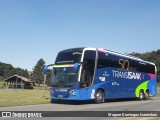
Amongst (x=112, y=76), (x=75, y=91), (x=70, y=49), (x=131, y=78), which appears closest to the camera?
(x=75, y=91)

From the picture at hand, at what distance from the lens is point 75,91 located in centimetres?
2255

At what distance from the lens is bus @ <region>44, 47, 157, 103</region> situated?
74.6 ft

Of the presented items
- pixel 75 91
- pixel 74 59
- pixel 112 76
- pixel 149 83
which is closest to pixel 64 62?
pixel 74 59

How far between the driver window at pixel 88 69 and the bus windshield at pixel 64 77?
2.04ft

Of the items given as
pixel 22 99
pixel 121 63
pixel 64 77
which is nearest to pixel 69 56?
pixel 64 77

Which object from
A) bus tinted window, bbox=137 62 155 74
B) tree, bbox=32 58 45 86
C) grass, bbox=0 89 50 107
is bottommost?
grass, bbox=0 89 50 107

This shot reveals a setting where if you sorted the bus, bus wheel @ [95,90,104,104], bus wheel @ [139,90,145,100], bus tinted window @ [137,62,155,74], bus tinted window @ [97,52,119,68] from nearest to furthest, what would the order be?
the bus → bus wheel @ [95,90,104,104] → bus tinted window @ [97,52,119,68] → bus tinted window @ [137,62,155,74] → bus wheel @ [139,90,145,100]

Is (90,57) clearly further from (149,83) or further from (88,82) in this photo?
(149,83)

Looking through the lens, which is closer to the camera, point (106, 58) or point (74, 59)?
point (74, 59)

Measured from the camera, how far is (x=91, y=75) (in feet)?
77.7

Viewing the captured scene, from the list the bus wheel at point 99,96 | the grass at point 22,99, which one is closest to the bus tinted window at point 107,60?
the bus wheel at point 99,96

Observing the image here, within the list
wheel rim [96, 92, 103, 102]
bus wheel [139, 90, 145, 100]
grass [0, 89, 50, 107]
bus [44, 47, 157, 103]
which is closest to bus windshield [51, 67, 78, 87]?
bus [44, 47, 157, 103]

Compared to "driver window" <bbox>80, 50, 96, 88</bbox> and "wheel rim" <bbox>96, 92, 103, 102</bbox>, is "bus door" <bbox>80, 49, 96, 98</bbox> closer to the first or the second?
"driver window" <bbox>80, 50, 96, 88</bbox>

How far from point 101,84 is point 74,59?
10.7 ft
